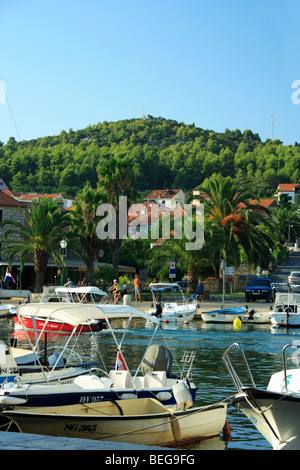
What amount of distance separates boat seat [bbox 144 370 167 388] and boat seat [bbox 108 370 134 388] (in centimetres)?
39

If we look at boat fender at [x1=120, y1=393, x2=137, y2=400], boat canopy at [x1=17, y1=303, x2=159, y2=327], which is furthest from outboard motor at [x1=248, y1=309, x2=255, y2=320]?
boat fender at [x1=120, y1=393, x2=137, y2=400]

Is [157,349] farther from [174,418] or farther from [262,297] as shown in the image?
[262,297]

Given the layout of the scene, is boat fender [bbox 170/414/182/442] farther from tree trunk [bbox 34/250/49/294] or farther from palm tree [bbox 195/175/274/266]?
tree trunk [bbox 34/250/49/294]

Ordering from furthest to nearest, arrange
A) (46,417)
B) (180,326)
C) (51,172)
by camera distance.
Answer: (51,172)
(180,326)
(46,417)

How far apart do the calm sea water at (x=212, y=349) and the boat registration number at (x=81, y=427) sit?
2281 mm

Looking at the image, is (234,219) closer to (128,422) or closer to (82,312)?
(82,312)

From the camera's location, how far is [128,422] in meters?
11.9

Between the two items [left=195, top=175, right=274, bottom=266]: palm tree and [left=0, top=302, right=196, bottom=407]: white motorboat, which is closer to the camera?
[left=0, top=302, right=196, bottom=407]: white motorboat

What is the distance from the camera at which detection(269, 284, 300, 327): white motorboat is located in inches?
1378

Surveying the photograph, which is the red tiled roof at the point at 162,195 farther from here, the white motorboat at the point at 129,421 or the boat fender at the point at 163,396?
the white motorboat at the point at 129,421

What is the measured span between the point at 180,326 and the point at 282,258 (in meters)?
57.2

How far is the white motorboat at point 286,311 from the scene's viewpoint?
35000 mm
